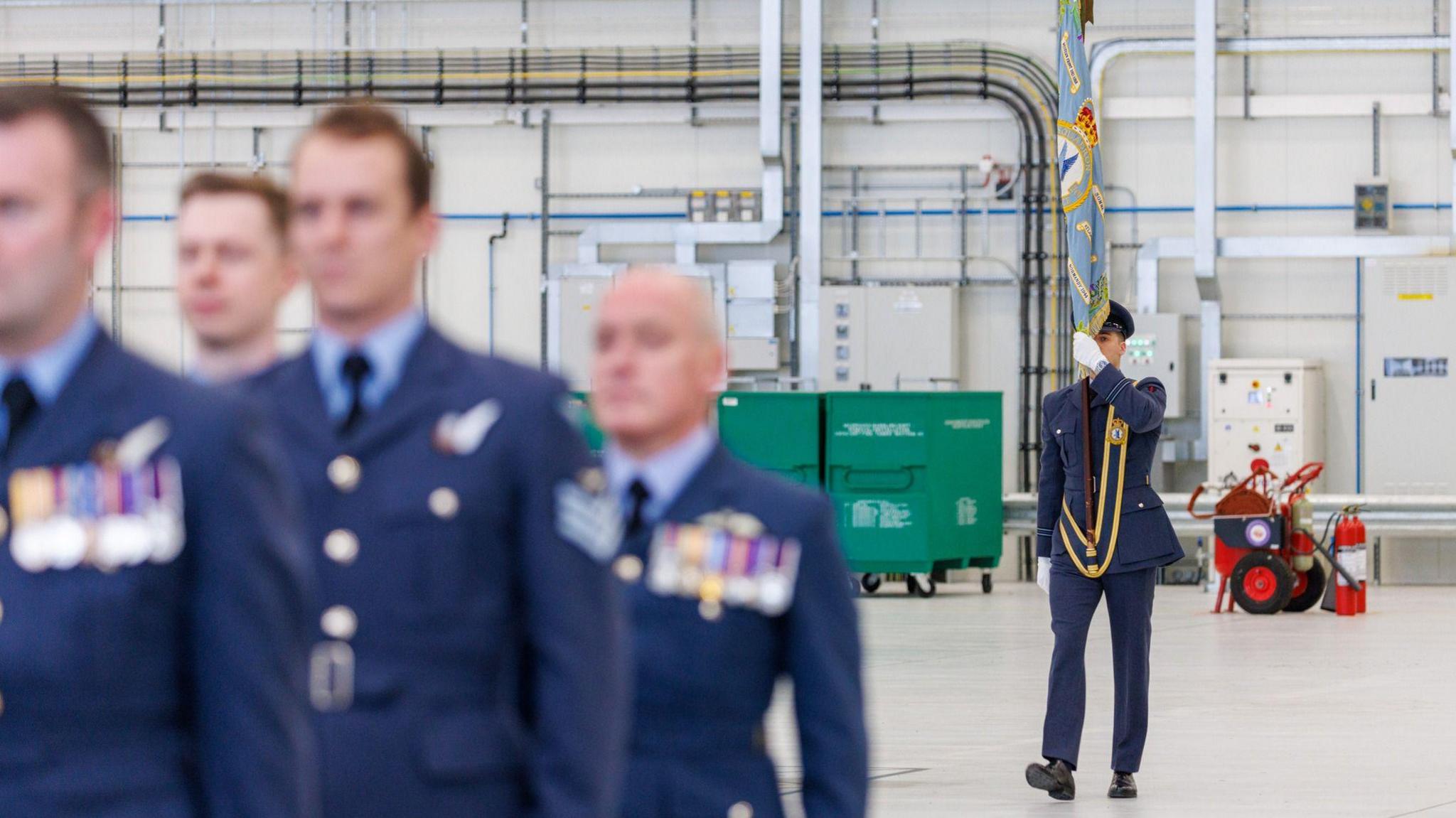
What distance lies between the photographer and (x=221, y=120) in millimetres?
21984

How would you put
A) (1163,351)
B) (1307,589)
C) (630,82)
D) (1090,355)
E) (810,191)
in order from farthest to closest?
(630,82) → (810,191) → (1163,351) → (1307,589) → (1090,355)

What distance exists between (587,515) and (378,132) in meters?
0.50

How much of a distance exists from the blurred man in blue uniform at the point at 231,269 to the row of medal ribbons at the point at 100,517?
1.87 m

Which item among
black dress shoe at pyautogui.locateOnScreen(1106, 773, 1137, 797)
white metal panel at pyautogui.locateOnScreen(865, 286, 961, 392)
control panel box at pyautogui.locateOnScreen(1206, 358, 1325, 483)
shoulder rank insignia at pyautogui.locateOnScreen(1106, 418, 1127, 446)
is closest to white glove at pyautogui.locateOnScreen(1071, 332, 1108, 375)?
shoulder rank insignia at pyautogui.locateOnScreen(1106, 418, 1127, 446)

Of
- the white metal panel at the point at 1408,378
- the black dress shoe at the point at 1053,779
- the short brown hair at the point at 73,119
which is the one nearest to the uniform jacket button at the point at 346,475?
the short brown hair at the point at 73,119

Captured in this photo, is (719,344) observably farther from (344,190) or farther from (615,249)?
(615,249)

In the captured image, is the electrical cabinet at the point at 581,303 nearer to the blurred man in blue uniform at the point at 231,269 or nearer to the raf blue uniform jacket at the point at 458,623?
the blurred man in blue uniform at the point at 231,269

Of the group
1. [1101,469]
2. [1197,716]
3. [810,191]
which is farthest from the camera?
[810,191]

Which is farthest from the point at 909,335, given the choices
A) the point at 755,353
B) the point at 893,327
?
the point at 755,353

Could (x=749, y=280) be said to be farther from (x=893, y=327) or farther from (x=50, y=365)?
(x=50, y=365)

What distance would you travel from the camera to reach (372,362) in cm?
240

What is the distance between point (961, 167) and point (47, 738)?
19492 mm

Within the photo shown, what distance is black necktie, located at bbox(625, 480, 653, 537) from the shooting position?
8.98ft

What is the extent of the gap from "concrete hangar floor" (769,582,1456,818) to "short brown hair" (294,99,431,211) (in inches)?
137
